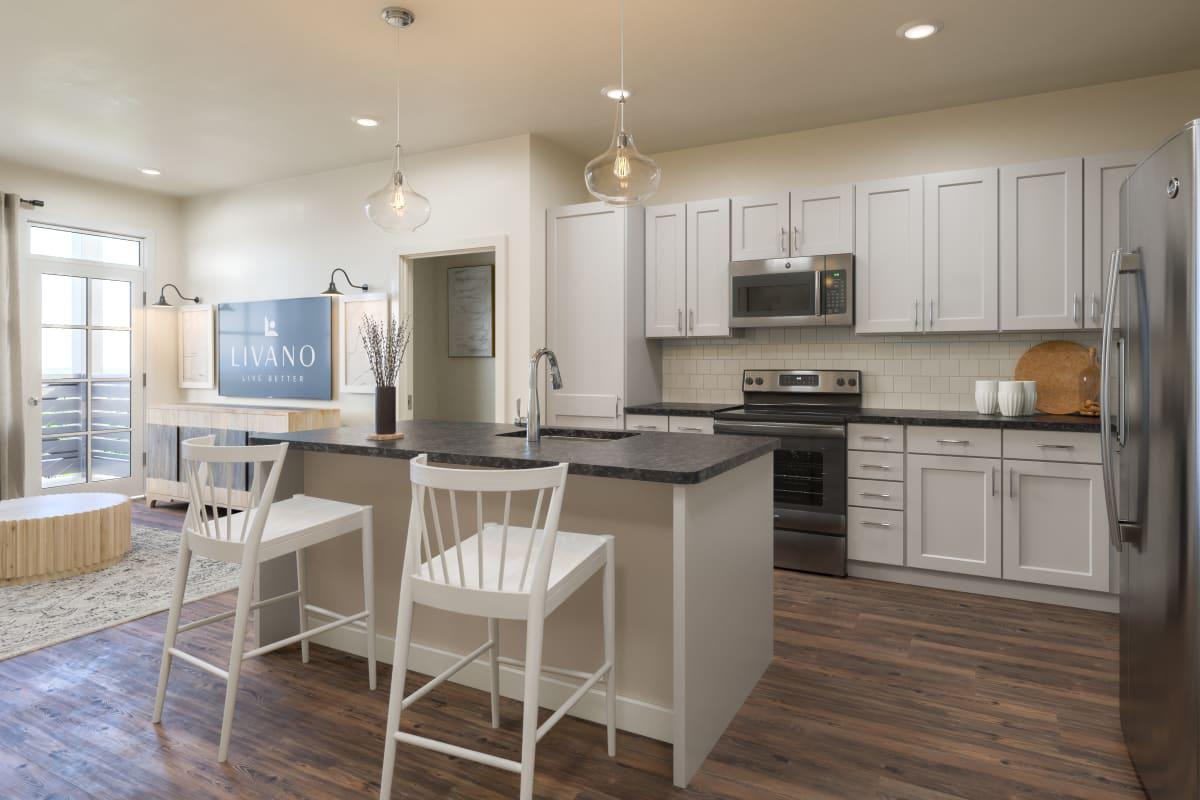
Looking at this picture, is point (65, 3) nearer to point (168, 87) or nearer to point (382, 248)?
point (168, 87)

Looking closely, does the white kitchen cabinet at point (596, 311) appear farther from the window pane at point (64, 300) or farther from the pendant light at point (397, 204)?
the window pane at point (64, 300)

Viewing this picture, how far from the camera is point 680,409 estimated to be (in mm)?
4418

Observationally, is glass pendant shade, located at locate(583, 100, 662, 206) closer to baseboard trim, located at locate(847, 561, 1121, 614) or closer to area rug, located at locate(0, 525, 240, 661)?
baseboard trim, located at locate(847, 561, 1121, 614)

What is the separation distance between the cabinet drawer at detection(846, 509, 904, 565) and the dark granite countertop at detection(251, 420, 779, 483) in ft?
5.28

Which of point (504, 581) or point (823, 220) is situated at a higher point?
point (823, 220)

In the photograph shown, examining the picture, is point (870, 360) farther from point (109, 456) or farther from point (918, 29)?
point (109, 456)

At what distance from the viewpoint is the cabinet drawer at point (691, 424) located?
4312 millimetres

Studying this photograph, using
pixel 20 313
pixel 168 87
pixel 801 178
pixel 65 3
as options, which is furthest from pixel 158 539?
pixel 801 178

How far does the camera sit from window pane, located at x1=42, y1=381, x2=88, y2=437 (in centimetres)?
559

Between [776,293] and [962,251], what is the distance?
1.02 metres

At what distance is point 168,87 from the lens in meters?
3.90

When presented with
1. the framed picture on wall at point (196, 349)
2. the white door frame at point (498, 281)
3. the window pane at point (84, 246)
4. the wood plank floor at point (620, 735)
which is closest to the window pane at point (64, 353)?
the window pane at point (84, 246)

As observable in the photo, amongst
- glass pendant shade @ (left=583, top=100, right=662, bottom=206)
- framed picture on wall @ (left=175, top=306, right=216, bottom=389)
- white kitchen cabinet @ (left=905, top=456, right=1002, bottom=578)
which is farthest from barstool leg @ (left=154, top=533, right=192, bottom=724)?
framed picture on wall @ (left=175, top=306, right=216, bottom=389)

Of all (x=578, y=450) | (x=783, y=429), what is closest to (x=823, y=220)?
(x=783, y=429)
